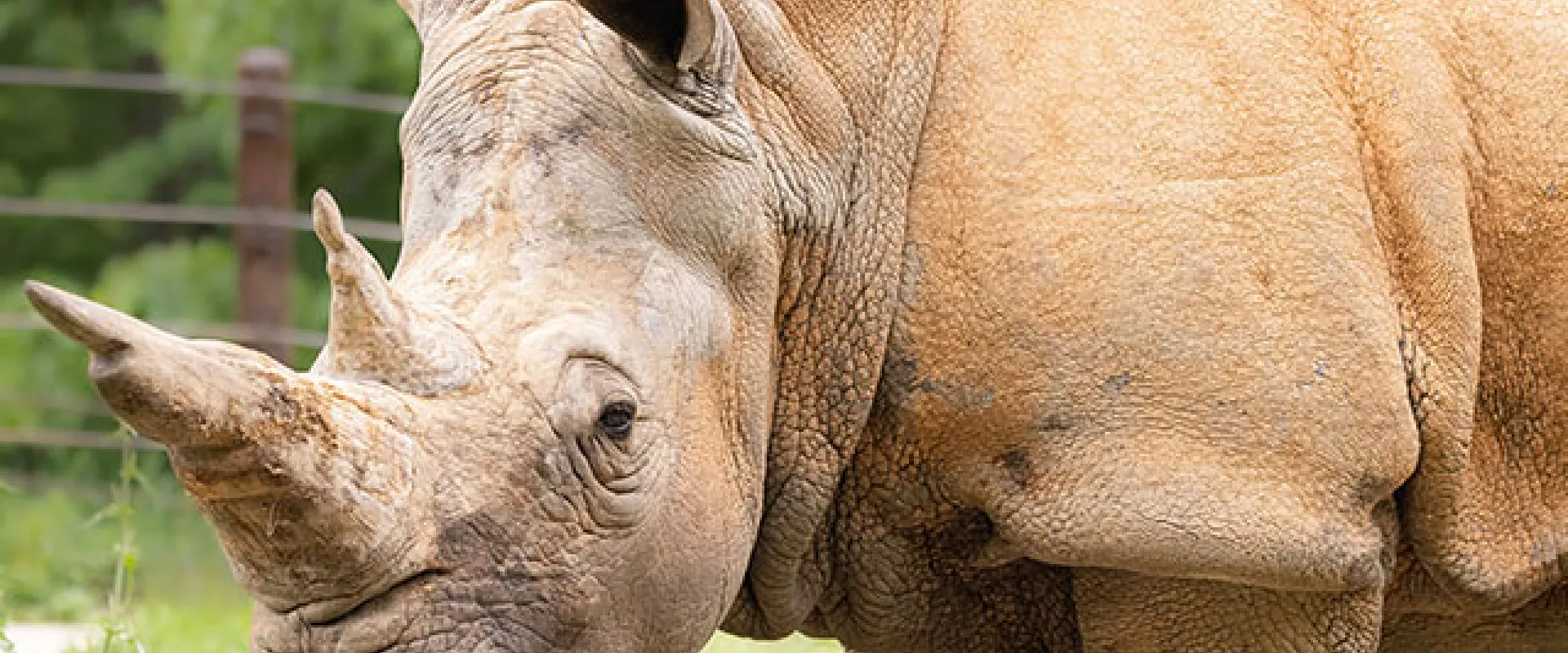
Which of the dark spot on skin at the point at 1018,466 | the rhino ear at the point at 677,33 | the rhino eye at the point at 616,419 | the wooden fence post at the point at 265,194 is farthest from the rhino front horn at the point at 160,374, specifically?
the wooden fence post at the point at 265,194

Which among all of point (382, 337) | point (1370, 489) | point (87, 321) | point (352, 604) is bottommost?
point (1370, 489)

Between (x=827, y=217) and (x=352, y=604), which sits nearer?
(x=352, y=604)

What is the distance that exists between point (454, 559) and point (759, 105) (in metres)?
0.97

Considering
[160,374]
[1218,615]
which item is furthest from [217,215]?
[160,374]

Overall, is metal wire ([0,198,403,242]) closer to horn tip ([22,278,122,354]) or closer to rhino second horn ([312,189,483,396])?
rhino second horn ([312,189,483,396])

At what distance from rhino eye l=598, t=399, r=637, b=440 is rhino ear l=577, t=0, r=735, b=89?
21.6 inches

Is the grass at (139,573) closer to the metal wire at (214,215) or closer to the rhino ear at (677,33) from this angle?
the metal wire at (214,215)

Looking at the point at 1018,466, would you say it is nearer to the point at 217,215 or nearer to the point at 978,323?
the point at 978,323

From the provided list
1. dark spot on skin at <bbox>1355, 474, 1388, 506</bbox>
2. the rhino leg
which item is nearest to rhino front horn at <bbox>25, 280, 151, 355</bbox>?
the rhino leg

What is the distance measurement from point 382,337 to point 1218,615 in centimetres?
150

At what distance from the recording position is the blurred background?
902 cm

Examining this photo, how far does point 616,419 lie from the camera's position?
13.7 feet

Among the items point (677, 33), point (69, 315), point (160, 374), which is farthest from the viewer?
point (677, 33)

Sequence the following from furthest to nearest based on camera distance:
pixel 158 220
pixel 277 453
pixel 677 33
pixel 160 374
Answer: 1. pixel 158 220
2. pixel 677 33
3. pixel 277 453
4. pixel 160 374
